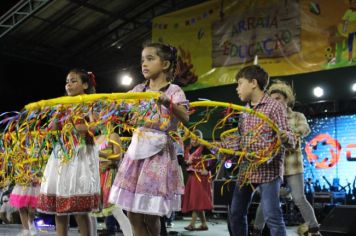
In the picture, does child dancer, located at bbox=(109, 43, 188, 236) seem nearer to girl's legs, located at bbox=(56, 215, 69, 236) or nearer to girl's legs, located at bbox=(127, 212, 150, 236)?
girl's legs, located at bbox=(127, 212, 150, 236)

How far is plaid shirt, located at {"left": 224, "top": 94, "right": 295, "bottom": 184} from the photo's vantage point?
10.1 ft

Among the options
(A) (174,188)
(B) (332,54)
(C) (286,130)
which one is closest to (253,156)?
(C) (286,130)

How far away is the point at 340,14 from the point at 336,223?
4.19 meters

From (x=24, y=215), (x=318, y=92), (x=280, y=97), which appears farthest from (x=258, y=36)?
(x=24, y=215)

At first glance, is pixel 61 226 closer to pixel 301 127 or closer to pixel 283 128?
pixel 283 128

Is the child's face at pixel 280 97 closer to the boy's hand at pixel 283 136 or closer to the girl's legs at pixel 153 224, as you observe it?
the boy's hand at pixel 283 136

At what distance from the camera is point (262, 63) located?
7.41 metres

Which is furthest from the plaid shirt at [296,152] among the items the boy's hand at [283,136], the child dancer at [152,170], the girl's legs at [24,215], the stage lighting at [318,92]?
the stage lighting at [318,92]

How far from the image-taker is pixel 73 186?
3074mm

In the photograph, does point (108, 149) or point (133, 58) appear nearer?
point (108, 149)

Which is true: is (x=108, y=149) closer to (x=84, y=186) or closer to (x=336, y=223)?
(x=84, y=186)

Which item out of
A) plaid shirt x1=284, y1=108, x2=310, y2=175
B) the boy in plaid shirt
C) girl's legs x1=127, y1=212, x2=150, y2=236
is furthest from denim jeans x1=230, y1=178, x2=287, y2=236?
girl's legs x1=127, y1=212, x2=150, y2=236

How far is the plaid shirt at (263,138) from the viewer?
10.1 feet

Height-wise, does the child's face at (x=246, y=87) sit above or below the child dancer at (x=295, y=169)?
above
